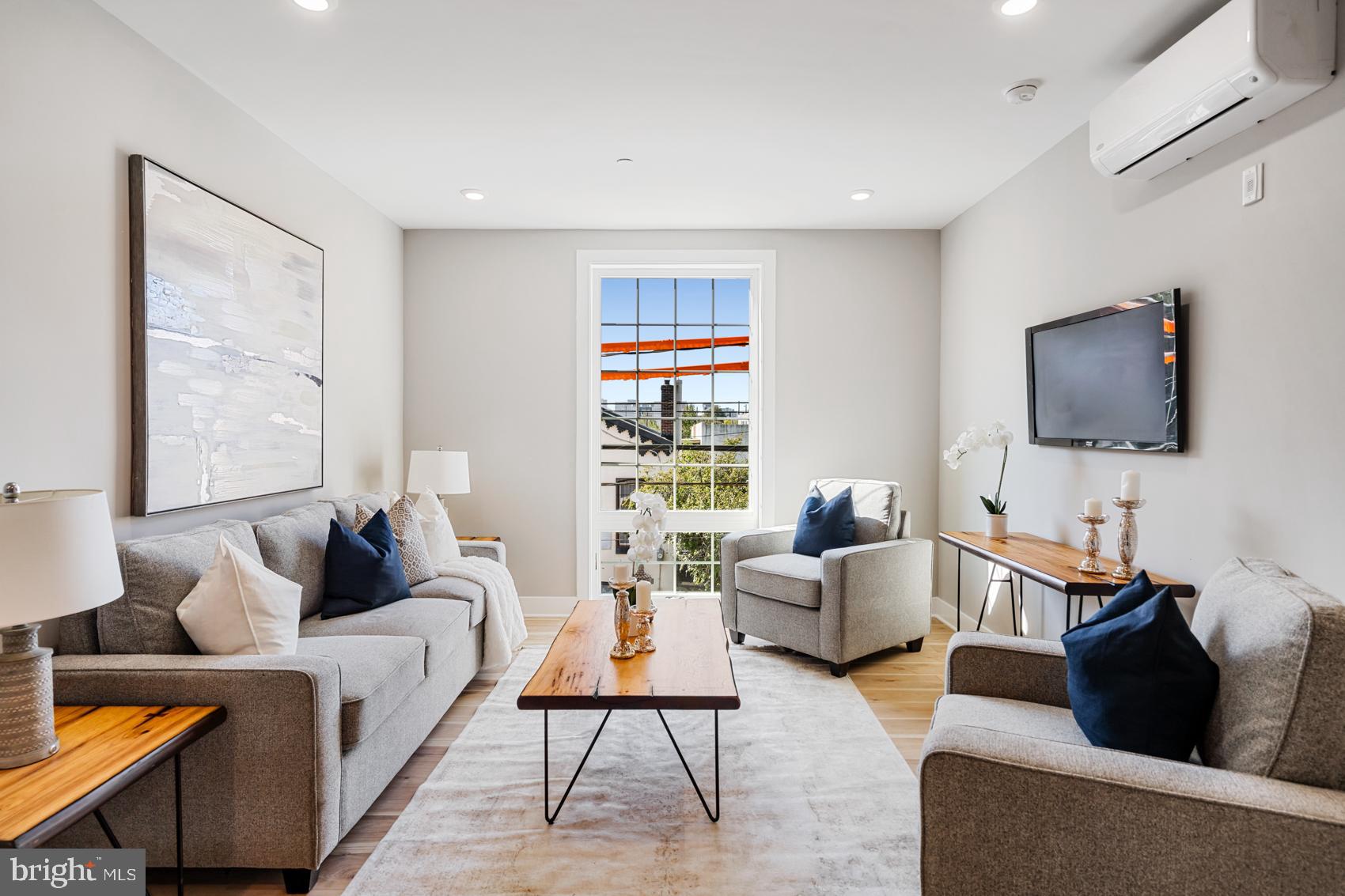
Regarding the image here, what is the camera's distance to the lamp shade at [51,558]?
4.72ft

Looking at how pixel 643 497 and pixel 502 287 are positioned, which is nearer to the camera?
pixel 643 497

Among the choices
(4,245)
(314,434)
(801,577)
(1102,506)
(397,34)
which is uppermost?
(397,34)

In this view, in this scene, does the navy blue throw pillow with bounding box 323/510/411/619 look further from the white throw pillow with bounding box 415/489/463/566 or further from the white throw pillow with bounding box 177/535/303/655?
the white throw pillow with bounding box 177/535/303/655

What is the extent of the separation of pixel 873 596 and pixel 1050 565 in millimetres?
1059

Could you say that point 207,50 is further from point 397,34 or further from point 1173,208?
point 1173,208

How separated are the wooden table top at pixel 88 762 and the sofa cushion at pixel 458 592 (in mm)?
1379

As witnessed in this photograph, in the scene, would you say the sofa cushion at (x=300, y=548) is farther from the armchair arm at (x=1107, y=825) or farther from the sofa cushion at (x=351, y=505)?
the armchair arm at (x=1107, y=825)

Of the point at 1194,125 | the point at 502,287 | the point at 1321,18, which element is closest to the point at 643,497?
the point at 1194,125

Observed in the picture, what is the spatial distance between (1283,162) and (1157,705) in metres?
1.67

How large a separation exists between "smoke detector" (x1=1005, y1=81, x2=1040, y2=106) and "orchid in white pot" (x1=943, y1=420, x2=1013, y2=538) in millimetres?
1503

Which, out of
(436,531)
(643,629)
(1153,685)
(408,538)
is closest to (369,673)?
(643,629)

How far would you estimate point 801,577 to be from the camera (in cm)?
369

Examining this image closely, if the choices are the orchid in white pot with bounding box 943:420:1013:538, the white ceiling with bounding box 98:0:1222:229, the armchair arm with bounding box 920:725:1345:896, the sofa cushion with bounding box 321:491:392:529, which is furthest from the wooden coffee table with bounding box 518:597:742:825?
the white ceiling with bounding box 98:0:1222:229

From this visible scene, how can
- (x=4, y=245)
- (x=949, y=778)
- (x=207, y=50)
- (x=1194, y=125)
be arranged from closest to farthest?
(x=949, y=778) → (x=4, y=245) → (x=1194, y=125) → (x=207, y=50)
